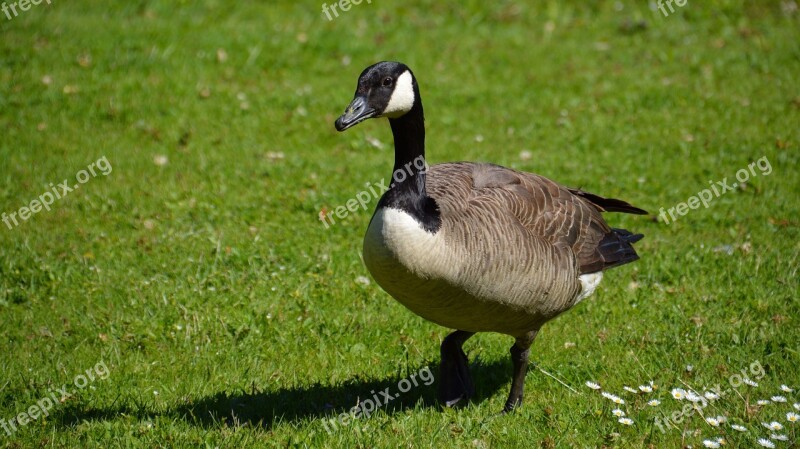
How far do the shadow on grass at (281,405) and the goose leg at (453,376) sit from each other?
0.30ft

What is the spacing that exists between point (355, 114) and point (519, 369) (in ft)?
6.20

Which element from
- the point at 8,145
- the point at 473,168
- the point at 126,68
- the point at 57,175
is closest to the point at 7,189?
the point at 57,175

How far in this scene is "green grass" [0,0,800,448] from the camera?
492 centimetres

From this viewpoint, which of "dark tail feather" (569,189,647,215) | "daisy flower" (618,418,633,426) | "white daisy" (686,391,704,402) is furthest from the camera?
"dark tail feather" (569,189,647,215)

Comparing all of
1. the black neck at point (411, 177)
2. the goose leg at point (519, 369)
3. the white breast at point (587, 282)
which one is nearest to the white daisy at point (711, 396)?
the white breast at point (587, 282)

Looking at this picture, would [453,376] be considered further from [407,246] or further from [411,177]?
[411,177]

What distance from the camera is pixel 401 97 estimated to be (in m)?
4.34

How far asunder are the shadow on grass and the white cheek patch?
→ 1.68 meters

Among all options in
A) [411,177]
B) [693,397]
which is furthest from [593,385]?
[411,177]

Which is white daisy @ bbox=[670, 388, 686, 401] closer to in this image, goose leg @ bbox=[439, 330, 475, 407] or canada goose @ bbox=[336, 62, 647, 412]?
canada goose @ bbox=[336, 62, 647, 412]

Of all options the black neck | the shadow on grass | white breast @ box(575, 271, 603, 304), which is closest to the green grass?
the shadow on grass

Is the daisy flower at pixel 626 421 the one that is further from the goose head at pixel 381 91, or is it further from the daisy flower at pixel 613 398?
the goose head at pixel 381 91

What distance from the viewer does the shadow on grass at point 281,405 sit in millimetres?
4699

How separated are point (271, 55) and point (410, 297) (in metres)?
6.83
